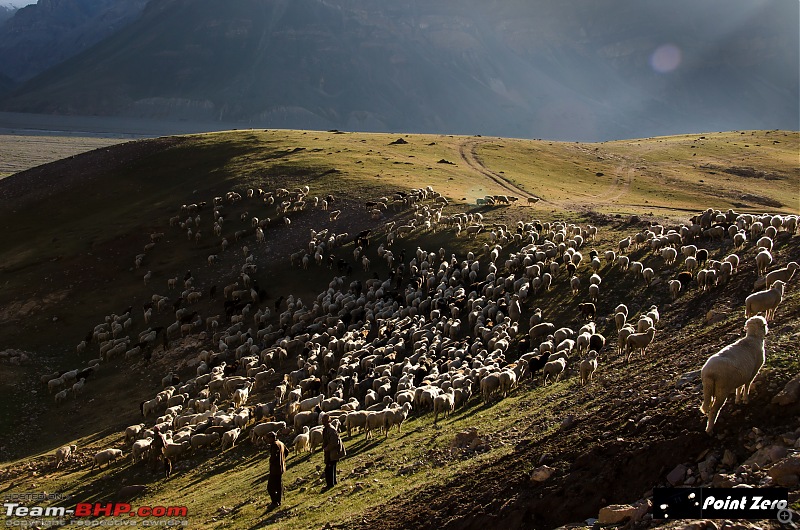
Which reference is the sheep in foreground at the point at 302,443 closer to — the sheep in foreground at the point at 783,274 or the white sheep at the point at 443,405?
the white sheep at the point at 443,405

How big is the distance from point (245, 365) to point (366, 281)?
9.89 metres

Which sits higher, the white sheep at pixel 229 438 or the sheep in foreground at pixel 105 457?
the white sheep at pixel 229 438

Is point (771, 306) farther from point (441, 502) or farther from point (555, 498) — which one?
point (441, 502)

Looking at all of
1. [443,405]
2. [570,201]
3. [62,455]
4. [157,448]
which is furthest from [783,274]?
[570,201]

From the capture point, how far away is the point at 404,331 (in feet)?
91.8

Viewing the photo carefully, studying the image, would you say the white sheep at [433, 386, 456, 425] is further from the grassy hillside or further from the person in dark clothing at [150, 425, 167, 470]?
the person in dark clothing at [150, 425, 167, 470]

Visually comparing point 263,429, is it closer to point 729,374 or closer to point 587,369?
point 587,369

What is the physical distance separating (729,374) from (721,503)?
214 cm

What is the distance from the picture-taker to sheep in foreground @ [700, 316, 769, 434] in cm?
998

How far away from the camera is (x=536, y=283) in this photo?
1143 inches

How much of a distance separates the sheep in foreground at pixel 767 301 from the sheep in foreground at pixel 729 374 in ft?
19.7

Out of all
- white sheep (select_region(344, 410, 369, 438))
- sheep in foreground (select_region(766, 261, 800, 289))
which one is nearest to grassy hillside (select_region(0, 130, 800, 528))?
sheep in foreground (select_region(766, 261, 800, 289))

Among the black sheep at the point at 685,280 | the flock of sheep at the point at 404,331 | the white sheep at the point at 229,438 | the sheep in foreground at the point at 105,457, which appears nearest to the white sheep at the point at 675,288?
the flock of sheep at the point at 404,331

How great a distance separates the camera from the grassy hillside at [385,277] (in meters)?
11.5
